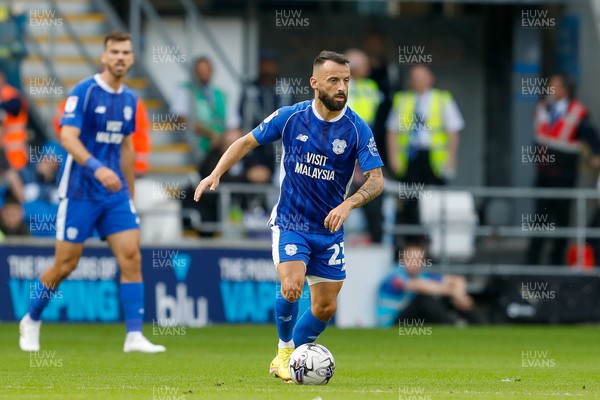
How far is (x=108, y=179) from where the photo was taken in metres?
12.5

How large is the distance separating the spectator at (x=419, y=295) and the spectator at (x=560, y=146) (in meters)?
1.83

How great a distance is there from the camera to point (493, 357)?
1380 centimetres

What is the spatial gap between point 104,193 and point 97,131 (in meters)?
0.57

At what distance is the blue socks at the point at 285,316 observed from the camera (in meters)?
10.9

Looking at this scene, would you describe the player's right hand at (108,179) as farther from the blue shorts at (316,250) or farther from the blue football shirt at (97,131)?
the blue shorts at (316,250)

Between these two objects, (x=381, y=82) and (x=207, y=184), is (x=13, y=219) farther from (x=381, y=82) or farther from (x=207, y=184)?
(x=207, y=184)

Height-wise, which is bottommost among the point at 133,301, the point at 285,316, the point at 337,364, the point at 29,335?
the point at 337,364

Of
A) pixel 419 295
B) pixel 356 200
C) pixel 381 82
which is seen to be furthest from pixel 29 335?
pixel 381 82

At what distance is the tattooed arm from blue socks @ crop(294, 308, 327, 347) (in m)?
0.93

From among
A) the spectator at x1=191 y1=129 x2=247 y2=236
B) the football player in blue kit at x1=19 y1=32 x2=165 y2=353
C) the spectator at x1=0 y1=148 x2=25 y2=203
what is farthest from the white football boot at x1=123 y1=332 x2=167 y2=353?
the spectator at x1=0 y1=148 x2=25 y2=203

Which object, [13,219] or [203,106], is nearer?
[13,219]

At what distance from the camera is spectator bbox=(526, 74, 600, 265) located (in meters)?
19.6

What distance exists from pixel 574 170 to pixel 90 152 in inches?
339

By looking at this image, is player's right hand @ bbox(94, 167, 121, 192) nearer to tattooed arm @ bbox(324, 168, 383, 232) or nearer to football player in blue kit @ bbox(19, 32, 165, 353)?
football player in blue kit @ bbox(19, 32, 165, 353)
